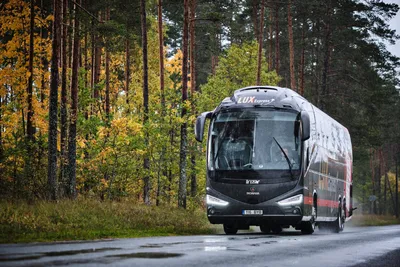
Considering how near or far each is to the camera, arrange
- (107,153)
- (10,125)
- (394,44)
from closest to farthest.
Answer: (107,153), (10,125), (394,44)

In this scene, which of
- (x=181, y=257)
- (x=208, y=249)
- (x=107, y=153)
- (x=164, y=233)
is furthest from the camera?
(x=107, y=153)

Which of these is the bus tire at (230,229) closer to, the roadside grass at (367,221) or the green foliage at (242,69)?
the green foliage at (242,69)

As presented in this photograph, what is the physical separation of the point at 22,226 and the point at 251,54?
33468 millimetres

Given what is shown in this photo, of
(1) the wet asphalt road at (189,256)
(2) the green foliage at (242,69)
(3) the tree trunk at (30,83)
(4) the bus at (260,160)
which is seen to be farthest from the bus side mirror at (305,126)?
(2) the green foliage at (242,69)

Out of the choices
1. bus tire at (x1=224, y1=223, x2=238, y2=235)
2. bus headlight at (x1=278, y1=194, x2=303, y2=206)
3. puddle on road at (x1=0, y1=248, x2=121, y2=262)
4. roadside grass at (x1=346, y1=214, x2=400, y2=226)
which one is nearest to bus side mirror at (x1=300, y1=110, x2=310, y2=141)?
bus headlight at (x1=278, y1=194, x2=303, y2=206)

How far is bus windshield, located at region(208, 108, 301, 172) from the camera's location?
817 inches

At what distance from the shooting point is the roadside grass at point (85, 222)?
51.1 feet

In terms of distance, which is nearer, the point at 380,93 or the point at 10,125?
the point at 10,125

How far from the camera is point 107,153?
2675cm

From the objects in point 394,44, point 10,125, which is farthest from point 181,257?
point 394,44

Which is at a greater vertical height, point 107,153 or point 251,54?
point 251,54

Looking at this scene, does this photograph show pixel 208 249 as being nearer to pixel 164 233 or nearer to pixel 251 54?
pixel 164 233

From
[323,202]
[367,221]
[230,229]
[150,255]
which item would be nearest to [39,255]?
[150,255]

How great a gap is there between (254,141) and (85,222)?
569 centimetres
